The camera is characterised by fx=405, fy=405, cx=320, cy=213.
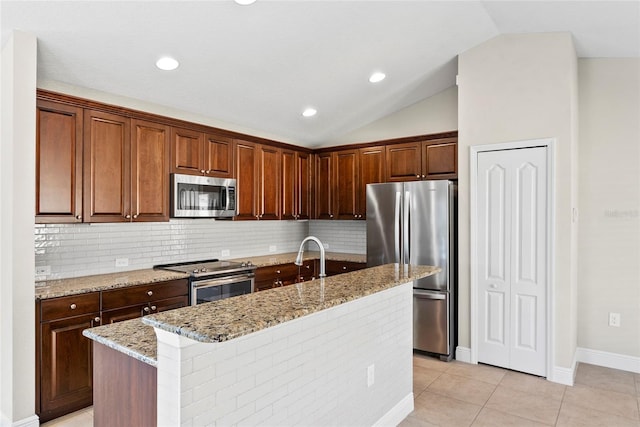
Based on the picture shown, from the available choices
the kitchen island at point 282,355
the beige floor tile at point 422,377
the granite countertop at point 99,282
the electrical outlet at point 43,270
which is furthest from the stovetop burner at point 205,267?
the beige floor tile at point 422,377

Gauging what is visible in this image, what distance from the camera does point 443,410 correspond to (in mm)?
3057

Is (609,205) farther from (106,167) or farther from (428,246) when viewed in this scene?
(106,167)

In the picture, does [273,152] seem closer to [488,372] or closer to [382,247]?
[382,247]

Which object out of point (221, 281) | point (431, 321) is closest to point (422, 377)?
point (431, 321)

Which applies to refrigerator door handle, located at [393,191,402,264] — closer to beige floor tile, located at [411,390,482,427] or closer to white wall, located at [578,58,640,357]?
beige floor tile, located at [411,390,482,427]

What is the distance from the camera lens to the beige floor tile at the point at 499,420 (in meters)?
2.85

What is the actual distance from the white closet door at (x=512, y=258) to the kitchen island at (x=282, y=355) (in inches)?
53.2

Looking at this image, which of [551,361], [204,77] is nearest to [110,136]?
[204,77]

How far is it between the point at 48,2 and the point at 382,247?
11.7 feet

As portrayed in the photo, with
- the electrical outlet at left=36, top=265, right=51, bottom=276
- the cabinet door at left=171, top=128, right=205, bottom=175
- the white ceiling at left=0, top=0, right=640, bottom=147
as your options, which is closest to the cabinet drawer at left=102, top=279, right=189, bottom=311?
the electrical outlet at left=36, top=265, right=51, bottom=276

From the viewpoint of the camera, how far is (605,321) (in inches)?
160

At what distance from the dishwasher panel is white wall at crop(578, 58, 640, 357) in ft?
4.60

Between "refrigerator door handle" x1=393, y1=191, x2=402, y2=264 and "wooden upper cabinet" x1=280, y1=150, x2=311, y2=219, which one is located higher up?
"wooden upper cabinet" x1=280, y1=150, x2=311, y2=219

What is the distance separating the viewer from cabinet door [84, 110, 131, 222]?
334cm
